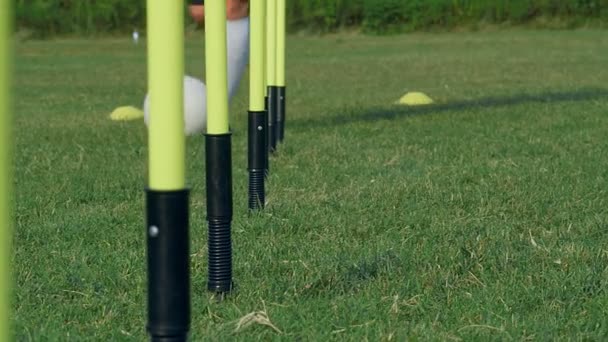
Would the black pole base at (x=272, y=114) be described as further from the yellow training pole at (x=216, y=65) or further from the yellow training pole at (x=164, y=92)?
the yellow training pole at (x=164, y=92)

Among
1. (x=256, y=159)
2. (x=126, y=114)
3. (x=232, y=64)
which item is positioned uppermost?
(x=232, y=64)

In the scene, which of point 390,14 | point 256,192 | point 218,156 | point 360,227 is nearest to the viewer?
point 218,156

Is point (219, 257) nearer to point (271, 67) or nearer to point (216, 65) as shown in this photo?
point (216, 65)

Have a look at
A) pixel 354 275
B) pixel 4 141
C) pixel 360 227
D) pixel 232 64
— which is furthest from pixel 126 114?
pixel 4 141

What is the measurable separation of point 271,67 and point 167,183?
17.6 ft

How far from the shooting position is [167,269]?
2.42 meters

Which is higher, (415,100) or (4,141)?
(4,141)

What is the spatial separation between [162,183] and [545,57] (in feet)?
71.9

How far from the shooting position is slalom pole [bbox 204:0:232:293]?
374cm

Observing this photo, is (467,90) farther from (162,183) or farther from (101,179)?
(162,183)

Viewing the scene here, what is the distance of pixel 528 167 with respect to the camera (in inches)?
283

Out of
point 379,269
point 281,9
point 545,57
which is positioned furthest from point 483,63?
point 379,269

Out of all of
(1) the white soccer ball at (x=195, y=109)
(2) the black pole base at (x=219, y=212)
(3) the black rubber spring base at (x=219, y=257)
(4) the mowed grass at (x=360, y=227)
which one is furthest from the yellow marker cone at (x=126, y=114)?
(3) the black rubber spring base at (x=219, y=257)

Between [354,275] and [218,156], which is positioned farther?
[354,275]
